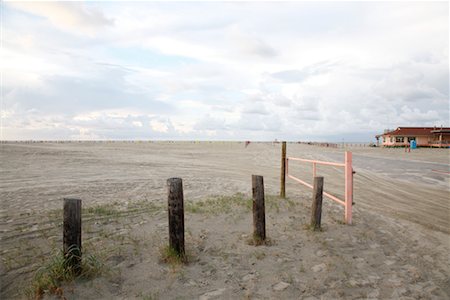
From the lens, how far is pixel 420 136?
194 feet

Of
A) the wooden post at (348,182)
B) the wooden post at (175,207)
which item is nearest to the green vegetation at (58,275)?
the wooden post at (175,207)

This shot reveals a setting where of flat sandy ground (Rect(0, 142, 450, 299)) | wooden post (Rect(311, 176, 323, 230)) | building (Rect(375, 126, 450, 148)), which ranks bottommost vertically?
flat sandy ground (Rect(0, 142, 450, 299))

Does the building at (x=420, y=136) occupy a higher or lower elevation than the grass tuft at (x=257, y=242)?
higher

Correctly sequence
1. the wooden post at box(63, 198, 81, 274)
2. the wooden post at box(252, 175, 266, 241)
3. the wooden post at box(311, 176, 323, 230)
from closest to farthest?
the wooden post at box(63, 198, 81, 274), the wooden post at box(252, 175, 266, 241), the wooden post at box(311, 176, 323, 230)

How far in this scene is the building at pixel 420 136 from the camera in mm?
56434

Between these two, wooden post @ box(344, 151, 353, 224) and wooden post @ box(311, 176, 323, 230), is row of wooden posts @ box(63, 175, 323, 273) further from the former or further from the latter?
wooden post @ box(344, 151, 353, 224)

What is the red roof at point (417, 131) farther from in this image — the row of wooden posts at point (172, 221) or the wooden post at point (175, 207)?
the wooden post at point (175, 207)

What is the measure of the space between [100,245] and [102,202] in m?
3.58

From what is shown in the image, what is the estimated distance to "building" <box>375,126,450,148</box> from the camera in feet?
185

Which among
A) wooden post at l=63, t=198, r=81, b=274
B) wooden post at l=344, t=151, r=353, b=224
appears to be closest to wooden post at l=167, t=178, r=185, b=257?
wooden post at l=63, t=198, r=81, b=274

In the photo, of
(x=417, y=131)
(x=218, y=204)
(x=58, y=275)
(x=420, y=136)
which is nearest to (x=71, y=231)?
(x=58, y=275)

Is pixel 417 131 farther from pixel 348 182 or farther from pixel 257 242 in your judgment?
pixel 257 242

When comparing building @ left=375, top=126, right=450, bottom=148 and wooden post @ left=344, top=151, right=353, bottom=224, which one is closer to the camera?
wooden post @ left=344, top=151, right=353, bottom=224

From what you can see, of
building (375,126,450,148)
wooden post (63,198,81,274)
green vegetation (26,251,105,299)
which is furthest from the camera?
building (375,126,450,148)
